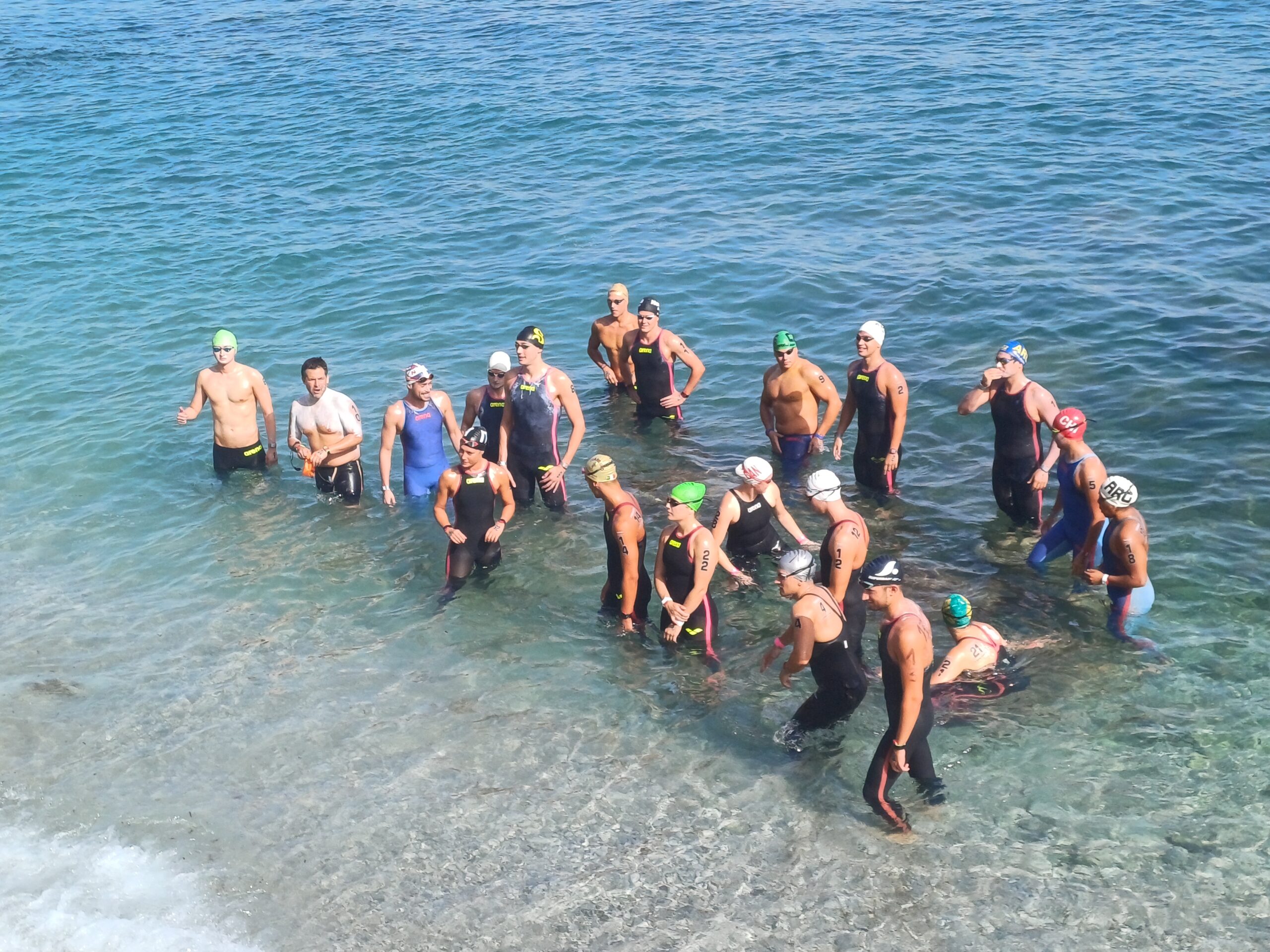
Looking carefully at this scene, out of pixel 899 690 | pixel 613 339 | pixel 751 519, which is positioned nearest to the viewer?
pixel 899 690

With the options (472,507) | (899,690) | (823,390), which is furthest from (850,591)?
(472,507)

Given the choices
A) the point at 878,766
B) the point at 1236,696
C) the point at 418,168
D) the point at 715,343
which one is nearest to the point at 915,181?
the point at 715,343

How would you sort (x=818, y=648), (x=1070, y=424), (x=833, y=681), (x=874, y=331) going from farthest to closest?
(x=874, y=331) < (x=1070, y=424) < (x=833, y=681) < (x=818, y=648)

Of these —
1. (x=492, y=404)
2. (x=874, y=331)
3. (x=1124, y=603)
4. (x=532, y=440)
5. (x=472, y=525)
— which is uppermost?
(x=874, y=331)

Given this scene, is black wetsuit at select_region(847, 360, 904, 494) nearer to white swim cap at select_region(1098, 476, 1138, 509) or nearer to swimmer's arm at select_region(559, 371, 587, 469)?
swimmer's arm at select_region(559, 371, 587, 469)

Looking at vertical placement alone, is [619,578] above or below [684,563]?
below

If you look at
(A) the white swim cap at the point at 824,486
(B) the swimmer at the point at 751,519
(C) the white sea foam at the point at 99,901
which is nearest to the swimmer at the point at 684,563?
(B) the swimmer at the point at 751,519

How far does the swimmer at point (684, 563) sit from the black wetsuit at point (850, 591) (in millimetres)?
876

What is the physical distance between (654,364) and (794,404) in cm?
216

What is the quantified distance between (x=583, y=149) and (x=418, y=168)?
350 cm

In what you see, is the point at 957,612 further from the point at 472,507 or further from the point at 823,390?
the point at 472,507

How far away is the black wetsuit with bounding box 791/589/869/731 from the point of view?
8469 mm

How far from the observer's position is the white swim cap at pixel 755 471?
10.2 meters

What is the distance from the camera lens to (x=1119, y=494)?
30.2 feet
